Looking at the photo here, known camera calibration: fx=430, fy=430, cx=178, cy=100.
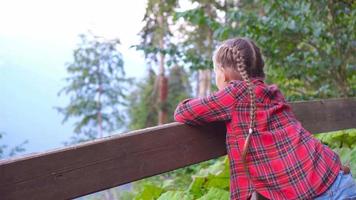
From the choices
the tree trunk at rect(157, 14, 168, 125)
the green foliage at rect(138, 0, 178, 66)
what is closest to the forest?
the green foliage at rect(138, 0, 178, 66)

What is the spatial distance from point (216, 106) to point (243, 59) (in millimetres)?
245

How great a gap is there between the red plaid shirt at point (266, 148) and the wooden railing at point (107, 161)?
12cm

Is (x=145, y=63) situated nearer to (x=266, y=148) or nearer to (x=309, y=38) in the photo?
(x=309, y=38)

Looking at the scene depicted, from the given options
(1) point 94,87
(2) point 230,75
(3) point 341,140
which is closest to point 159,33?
(1) point 94,87

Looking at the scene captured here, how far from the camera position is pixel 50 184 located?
1.38 meters

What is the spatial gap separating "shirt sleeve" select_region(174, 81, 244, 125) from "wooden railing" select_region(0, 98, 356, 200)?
0.29 ft

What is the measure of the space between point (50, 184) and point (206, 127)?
31.9 inches

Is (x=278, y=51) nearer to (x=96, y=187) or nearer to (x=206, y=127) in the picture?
(x=206, y=127)

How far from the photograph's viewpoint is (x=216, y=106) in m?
1.82

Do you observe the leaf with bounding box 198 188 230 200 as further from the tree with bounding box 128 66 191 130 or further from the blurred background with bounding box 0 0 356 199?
the tree with bounding box 128 66 191 130

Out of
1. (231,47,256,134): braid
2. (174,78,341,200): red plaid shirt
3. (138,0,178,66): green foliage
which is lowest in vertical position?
(174,78,341,200): red plaid shirt

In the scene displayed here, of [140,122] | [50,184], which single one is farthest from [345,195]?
[140,122]

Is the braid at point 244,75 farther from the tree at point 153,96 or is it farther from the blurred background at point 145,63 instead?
the tree at point 153,96

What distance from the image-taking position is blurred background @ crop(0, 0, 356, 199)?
189 inches
